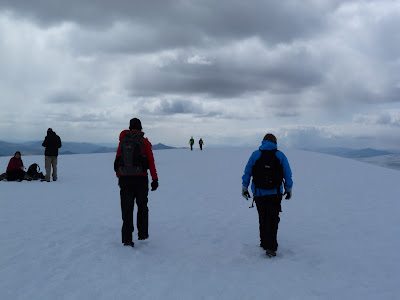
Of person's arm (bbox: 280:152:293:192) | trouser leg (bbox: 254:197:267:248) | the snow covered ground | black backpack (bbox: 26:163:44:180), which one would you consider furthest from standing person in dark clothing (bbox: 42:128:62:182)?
person's arm (bbox: 280:152:293:192)

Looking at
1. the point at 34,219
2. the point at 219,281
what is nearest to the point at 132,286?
the point at 219,281

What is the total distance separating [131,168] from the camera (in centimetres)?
792


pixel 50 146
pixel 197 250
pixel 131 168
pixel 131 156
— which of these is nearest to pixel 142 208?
pixel 131 168

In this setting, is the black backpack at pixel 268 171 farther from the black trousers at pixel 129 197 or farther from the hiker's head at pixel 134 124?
the hiker's head at pixel 134 124

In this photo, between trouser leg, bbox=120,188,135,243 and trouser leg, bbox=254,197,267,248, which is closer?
trouser leg, bbox=254,197,267,248

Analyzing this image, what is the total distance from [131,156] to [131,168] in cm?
23

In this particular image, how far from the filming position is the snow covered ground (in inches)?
236

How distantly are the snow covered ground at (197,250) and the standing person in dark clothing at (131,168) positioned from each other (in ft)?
1.97

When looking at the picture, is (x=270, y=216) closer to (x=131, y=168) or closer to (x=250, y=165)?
(x=250, y=165)

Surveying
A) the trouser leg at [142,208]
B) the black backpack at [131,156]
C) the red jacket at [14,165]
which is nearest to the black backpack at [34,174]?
the red jacket at [14,165]

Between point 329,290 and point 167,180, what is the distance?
15.3 metres

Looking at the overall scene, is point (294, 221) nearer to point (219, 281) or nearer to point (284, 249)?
point (284, 249)

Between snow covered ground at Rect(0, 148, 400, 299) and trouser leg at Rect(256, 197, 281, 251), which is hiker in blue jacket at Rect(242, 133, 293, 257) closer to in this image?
trouser leg at Rect(256, 197, 281, 251)

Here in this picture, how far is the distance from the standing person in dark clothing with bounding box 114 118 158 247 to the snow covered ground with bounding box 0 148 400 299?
0.60m
